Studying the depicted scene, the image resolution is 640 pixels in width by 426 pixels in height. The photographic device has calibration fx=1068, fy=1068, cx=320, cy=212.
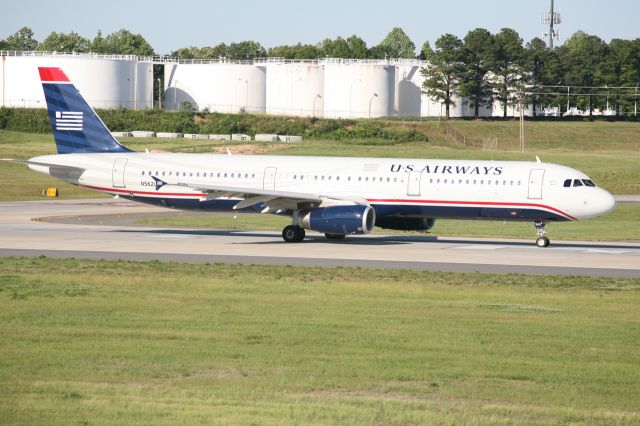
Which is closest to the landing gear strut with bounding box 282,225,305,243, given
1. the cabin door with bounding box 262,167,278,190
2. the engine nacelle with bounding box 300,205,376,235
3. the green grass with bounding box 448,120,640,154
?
the engine nacelle with bounding box 300,205,376,235

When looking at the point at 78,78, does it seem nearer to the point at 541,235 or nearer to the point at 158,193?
the point at 158,193

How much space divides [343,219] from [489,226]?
45.8 feet

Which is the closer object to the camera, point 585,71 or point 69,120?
point 69,120

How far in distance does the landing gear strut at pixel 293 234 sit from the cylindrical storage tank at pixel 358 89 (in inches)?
4063

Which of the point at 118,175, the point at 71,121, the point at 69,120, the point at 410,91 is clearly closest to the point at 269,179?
the point at 118,175

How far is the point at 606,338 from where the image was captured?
20.3 metres

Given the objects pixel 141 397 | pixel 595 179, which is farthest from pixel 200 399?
pixel 595 179

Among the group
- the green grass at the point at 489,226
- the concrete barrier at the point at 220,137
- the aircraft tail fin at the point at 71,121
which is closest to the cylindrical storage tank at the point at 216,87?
the concrete barrier at the point at 220,137

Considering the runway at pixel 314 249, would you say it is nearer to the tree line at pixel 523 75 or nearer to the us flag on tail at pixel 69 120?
the us flag on tail at pixel 69 120

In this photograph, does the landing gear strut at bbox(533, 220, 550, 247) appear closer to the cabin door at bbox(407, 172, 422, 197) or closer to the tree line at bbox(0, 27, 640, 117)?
the cabin door at bbox(407, 172, 422, 197)

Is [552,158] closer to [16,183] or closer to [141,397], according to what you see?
[16,183]

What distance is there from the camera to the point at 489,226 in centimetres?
5109

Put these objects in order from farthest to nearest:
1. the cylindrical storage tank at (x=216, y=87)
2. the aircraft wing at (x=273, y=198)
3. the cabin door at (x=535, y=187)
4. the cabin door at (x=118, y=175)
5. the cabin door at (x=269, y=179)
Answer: the cylindrical storage tank at (x=216, y=87), the cabin door at (x=118, y=175), the cabin door at (x=269, y=179), the aircraft wing at (x=273, y=198), the cabin door at (x=535, y=187)

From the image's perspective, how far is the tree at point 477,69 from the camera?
151m
